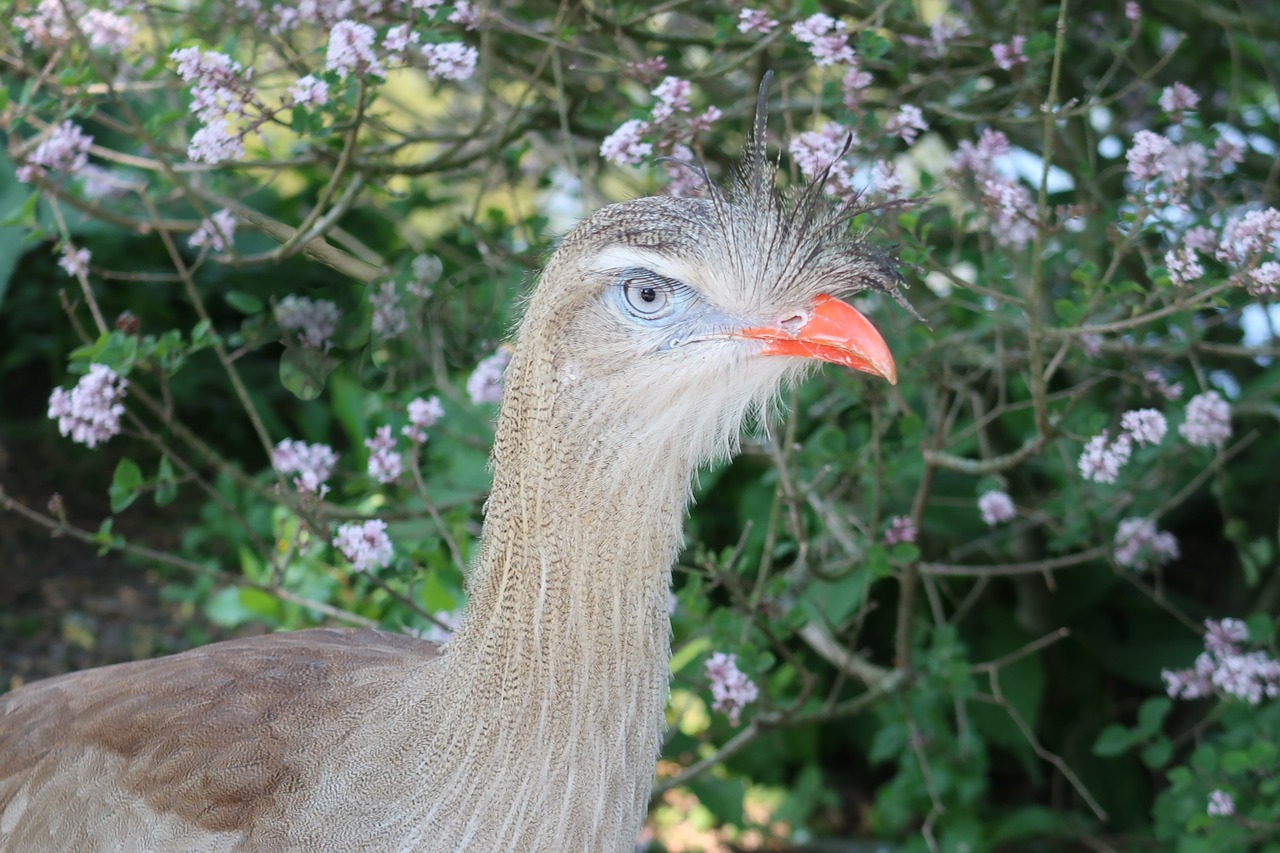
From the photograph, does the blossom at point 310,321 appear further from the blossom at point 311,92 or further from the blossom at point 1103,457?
the blossom at point 1103,457

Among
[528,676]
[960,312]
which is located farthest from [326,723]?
[960,312]

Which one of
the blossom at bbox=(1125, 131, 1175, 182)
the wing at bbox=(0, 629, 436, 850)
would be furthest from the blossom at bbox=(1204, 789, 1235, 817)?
the wing at bbox=(0, 629, 436, 850)

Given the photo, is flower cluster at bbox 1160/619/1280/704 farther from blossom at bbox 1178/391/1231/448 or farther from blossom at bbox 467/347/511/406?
→ blossom at bbox 467/347/511/406

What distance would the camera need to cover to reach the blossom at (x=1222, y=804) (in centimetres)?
201

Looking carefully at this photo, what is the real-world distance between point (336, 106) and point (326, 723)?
86 centimetres

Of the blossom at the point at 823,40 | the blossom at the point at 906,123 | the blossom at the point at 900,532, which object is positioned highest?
the blossom at the point at 823,40

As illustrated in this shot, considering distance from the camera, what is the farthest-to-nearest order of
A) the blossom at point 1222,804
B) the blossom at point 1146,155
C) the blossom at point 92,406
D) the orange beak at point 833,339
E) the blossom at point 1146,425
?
the blossom at point 1222,804
the blossom at point 92,406
the blossom at point 1146,425
the blossom at point 1146,155
the orange beak at point 833,339

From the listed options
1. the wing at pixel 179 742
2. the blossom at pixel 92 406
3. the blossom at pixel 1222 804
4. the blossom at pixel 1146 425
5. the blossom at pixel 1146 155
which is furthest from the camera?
the blossom at pixel 1222 804

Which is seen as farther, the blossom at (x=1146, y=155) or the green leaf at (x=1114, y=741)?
the green leaf at (x=1114, y=741)

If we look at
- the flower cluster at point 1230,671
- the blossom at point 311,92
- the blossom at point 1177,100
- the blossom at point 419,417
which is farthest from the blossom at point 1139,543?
the blossom at point 311,92

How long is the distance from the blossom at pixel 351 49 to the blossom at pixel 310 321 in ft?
1.91

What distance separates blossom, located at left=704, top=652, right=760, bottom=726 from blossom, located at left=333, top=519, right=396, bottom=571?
0.54 m

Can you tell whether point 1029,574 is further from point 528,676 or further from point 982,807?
point 528,676

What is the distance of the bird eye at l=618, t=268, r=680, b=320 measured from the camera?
4.50ft
